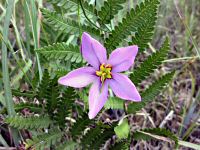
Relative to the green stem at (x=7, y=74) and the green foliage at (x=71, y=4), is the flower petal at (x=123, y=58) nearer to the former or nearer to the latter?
the green foliage at (x=71, y=4)

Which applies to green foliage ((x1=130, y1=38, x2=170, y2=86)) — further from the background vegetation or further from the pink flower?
the pink flower

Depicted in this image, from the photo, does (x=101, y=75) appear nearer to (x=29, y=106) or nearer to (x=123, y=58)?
(x=123, y=58)

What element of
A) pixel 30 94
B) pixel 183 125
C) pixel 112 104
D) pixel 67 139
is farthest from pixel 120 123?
pixel 183 125

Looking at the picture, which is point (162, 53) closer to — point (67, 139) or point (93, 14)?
point (93, 14)

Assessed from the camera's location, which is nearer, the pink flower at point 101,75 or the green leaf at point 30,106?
the pink flower at point 101,75

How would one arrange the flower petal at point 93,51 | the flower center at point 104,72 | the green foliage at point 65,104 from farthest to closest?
the green foliage at point 65,104, the flower center at point 104,72, the flower petal at point 93,51

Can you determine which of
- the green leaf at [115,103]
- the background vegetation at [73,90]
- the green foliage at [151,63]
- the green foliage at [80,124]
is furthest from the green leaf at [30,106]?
the green foliage at [151,63]
